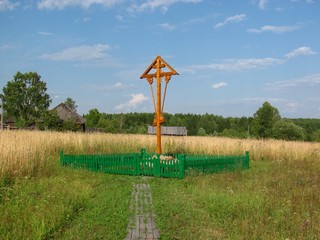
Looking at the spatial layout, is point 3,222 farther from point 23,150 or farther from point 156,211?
point 23,150

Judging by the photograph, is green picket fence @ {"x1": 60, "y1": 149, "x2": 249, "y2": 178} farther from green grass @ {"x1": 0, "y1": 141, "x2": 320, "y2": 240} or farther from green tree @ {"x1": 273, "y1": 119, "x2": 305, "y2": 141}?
green tree @ {"x1": 273, "y1": 119, "x2": 305, "y2": 141}

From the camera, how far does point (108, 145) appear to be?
69.1 ft

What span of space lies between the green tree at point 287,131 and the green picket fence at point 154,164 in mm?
39886

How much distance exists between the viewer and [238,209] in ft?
24.7

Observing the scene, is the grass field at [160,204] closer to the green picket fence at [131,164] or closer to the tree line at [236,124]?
the green picket fence at [131,164]

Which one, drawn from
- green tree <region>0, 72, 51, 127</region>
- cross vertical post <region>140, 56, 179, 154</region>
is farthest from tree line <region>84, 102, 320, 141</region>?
cross vertical post <region>140, 56, 179, 154</region>

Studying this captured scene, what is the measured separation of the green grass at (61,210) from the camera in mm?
5973

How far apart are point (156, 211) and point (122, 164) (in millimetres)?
6931

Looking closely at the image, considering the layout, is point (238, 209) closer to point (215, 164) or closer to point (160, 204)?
point (160, 204)

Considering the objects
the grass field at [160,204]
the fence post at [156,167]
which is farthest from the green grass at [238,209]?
the fence post at [156,167]

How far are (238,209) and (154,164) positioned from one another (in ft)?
20.9

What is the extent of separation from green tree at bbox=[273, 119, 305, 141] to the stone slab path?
46964 mm

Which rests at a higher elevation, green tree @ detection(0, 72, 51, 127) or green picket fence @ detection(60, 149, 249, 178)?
green tree @ detection(0, 72, 51, 127)

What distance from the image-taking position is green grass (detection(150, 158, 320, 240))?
614cm
